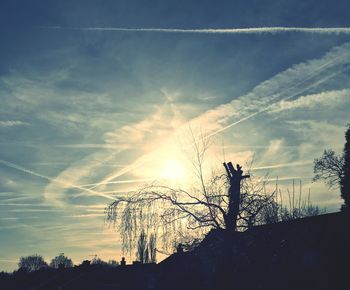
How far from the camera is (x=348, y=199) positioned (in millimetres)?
37062

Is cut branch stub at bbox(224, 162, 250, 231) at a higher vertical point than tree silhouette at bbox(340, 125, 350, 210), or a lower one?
lower

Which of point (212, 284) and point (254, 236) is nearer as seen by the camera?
point (254, 236)

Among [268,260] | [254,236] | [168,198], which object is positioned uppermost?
[168,198]

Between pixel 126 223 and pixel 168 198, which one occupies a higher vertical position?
pixel 168 198

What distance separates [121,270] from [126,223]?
38.0m

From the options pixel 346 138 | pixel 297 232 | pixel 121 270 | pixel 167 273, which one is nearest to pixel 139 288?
pixel 121 270

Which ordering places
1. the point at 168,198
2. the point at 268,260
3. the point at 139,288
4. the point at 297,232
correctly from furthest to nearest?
the point at 139,288
the point at 297,232
the point at 268,260
the point at 168,198

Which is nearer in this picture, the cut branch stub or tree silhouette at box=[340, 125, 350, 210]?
the cut branch stub

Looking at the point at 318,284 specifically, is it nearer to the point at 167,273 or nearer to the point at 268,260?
the point at 268,260

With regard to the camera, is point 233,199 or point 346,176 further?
point 346,176

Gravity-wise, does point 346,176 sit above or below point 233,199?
above

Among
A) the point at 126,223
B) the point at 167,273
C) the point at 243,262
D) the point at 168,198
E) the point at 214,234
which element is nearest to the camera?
the point at 126,223

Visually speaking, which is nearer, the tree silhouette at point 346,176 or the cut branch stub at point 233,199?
the cut branch stub at point 233,199

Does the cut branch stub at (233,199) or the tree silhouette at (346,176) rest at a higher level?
the tree silhouette at (346,176)
